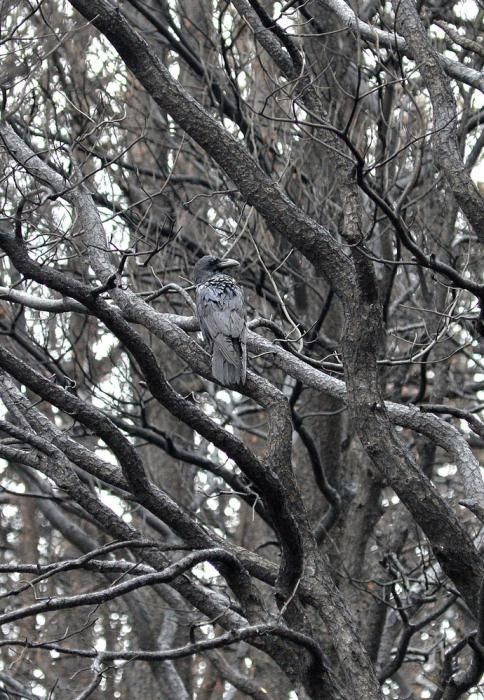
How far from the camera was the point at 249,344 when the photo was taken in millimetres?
5918

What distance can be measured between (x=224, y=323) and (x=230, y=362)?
0.48 meters

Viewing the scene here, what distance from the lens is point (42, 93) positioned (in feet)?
25.9

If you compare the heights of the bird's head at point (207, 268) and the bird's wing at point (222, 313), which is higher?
the bird's head at point (207, 268)

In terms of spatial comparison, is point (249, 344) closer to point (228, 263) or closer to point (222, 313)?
point (222, 313)

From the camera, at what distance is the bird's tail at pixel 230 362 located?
5523 millimetres

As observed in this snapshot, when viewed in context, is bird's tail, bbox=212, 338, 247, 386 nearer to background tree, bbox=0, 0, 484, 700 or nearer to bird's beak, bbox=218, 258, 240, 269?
background tree, bbox=0, 0, 484, 700

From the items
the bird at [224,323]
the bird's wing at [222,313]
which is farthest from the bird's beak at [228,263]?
the bird's wing at [222,313]

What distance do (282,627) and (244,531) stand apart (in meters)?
6.47

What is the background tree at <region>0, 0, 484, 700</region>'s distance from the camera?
183 inches

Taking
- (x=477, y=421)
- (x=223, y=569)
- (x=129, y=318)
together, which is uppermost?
(x=129, y=318)

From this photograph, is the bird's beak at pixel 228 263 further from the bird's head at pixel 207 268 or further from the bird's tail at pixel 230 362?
the bird's tail at pixel 230 362

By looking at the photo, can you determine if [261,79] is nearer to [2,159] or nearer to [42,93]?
[42,93]

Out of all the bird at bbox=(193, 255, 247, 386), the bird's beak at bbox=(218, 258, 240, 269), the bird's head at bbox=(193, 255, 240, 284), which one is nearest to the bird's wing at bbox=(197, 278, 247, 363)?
the bird at bbox=(193, 255, 247, 386)

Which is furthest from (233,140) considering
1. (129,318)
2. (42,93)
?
(42,93)
